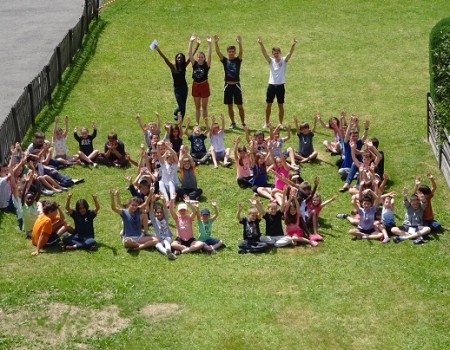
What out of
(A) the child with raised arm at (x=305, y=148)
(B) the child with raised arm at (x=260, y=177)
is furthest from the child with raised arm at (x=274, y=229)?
(A) the child with raised arm at (x=305, y=148)

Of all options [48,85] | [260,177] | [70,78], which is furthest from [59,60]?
[260,177]

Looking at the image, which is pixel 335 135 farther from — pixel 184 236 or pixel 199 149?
pixel 184 236

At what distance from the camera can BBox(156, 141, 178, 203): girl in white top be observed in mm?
20719

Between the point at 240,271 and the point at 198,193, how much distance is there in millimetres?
4061

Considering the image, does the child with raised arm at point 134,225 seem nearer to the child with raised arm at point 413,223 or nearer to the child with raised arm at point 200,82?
the child with raised arm at point 413,223

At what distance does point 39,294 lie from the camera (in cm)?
1652

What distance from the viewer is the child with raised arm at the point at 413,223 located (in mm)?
18578

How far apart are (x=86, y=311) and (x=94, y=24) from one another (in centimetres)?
1954

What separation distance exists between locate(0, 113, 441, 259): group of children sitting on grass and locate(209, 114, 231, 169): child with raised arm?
0.03 metres

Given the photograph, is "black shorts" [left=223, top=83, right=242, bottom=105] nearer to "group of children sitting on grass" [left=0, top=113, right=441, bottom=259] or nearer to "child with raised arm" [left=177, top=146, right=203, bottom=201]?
"group of children sitting on grass" [left=0, top=113, right=441, bottom=259]

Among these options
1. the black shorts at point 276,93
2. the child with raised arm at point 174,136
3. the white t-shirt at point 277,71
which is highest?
the white t-shirt at point 277,71

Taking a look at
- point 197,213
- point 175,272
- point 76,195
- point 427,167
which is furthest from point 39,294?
point 427,167

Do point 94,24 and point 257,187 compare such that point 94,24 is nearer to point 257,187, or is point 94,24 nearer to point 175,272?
point 257,187

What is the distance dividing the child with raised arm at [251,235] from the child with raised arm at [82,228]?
2962 millimetres
